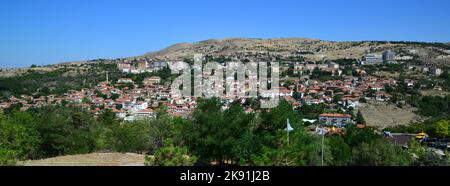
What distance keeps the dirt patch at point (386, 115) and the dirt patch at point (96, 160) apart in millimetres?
32422

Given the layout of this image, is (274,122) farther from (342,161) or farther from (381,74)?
(381,74)

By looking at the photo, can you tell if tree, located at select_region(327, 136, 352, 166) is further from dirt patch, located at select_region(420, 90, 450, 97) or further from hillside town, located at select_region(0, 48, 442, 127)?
dirt patch, located at select_region(420, 90, 450, 97)

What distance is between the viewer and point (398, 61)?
304ft

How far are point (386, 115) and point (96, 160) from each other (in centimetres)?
3963

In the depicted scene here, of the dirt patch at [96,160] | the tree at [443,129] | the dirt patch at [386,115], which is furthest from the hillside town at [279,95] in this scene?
the dirt patch at [96,160]

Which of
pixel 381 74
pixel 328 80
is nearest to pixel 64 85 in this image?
pixel 328 80

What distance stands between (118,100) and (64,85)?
1822 cm

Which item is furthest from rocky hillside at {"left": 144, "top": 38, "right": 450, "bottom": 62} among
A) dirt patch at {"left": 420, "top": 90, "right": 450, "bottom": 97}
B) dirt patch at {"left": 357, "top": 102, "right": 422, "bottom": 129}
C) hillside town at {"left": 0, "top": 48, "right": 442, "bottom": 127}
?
dirt patch at {"left": 357, "top": 102, "right": 422, "bottom": 129}

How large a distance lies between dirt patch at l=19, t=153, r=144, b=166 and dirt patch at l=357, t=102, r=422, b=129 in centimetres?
3242

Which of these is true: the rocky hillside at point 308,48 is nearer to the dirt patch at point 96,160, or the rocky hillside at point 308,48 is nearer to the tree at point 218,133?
the tree at point 218,133

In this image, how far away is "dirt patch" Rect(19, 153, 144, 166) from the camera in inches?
547

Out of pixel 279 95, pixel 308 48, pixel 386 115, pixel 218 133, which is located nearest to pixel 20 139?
pixel 218 133

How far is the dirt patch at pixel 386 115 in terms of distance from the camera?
43.3 meters

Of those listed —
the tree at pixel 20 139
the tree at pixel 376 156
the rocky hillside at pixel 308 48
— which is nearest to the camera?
the tree at pixel 376 156
